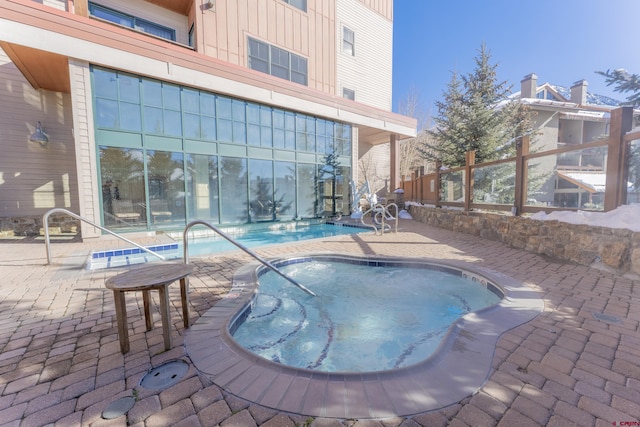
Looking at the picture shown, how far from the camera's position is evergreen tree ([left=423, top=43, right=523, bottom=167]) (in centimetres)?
1032

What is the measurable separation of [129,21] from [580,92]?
25.1 meters

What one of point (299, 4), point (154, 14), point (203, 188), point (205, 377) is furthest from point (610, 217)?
point (154, 14)

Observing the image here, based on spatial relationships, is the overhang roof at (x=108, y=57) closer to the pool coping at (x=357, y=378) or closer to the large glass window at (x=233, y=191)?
the large glass window at (x=233, y=191)

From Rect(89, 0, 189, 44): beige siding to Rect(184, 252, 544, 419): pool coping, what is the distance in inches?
430

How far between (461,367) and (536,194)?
5.11 metres

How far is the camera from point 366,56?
45.9ft

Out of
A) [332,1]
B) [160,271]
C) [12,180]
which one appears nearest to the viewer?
[160,271]

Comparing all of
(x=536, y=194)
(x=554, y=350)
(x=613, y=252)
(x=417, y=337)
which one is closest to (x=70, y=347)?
(x=417, y=337)

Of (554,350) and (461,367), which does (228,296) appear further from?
(554,350)

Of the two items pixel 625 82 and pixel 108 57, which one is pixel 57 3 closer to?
pixel 108 57

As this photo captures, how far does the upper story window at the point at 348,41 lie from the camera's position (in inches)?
512

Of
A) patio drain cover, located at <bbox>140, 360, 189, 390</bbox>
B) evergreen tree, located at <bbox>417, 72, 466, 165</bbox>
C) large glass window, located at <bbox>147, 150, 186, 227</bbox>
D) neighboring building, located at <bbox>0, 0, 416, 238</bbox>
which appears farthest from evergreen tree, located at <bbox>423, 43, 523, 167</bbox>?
patio drain cover, located at <bbox>140, 360, 189, 390</bbox>

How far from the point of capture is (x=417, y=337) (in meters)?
3.06

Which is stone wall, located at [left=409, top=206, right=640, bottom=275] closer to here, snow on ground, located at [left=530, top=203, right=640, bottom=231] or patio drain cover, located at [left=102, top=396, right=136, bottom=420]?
snow on ground, located at [left=530, top=203, right=640, bottom=231]
